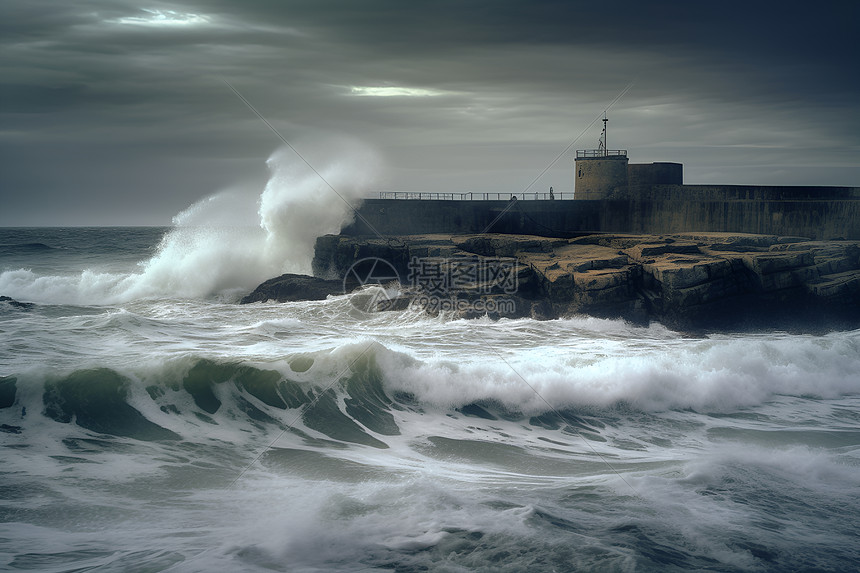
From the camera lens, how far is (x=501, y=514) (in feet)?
20.2

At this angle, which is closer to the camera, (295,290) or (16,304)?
(16,304)

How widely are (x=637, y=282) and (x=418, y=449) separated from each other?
37.2 feet

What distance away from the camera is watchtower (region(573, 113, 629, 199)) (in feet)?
96.6

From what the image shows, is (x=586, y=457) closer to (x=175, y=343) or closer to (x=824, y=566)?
(x=824, y=566)

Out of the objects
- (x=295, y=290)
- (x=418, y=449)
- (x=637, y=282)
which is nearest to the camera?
(x=418, y=449)

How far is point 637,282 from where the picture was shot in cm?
1778

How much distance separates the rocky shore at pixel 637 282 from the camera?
1697 centimetres

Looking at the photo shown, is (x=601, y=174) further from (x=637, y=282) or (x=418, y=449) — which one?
(x=418, y=449)

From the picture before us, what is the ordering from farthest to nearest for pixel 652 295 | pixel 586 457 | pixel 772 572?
pixel 652 295, pixel 586 457, pixel 772 572

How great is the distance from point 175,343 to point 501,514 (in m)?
8.42

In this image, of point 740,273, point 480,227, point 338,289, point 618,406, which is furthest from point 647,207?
point 618,406

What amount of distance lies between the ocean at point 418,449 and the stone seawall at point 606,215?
1147 cm

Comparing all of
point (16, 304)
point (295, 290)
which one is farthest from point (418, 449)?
point (16, 304)

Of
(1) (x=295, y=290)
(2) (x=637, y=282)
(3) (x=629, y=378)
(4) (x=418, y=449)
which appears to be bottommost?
(4) (x=418, y=449)
